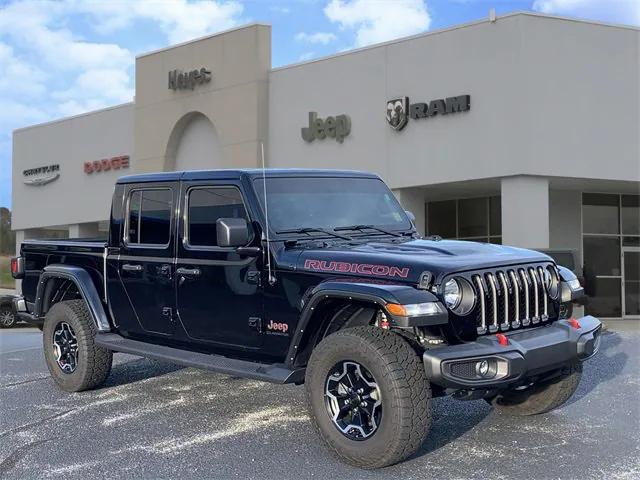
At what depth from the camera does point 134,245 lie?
259 inches

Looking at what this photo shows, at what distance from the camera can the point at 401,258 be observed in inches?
188

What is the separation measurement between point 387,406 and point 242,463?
1.05 meters

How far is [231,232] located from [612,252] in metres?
19.1

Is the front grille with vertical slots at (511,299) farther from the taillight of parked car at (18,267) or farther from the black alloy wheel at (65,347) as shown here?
the taillight of parked car at (18,267)

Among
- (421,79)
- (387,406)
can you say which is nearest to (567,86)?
(421,79)

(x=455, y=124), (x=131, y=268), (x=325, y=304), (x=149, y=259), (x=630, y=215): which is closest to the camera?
(x=325, y=304)

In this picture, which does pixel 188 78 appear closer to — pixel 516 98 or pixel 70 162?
pixel 70 162

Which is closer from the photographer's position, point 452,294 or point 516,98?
point 452,294

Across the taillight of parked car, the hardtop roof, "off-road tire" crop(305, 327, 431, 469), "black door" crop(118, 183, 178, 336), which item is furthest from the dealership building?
the taillight of parked car

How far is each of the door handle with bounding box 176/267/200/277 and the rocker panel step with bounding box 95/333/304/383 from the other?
64 cm

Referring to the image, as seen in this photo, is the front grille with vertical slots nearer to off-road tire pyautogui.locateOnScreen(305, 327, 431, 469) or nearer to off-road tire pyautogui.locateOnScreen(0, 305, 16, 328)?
off-road tire pyautogui.locateOnScreen(305, 327, 431, 469)

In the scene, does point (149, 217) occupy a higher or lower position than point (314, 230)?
higher

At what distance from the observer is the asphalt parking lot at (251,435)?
4.62 meters

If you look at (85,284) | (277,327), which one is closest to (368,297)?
(277,327)
